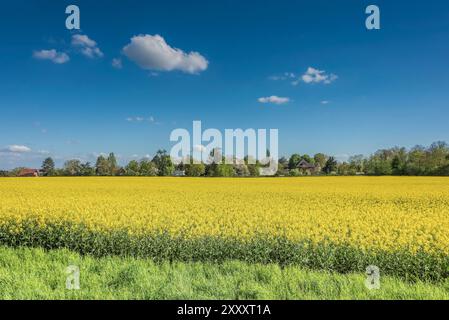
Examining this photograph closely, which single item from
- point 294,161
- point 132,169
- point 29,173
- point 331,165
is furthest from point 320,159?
point 29,173

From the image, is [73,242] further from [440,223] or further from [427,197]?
[427,197]

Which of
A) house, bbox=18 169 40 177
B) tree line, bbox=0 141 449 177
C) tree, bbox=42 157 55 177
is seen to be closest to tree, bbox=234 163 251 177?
tree line, bbox=0 141 449 177

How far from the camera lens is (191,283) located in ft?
20.9

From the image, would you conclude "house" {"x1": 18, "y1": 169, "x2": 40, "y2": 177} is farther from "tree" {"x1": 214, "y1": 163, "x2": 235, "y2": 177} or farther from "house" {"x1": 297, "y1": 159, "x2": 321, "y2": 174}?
"house" {"x1": 297, "y1": 159, "x2": 321, "y2": 174}

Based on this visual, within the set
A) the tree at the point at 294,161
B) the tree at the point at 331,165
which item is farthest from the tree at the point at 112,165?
the tree at the point at 331,165

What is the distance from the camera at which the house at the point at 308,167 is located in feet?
224

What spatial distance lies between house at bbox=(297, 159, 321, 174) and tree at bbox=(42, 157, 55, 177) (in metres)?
45.4

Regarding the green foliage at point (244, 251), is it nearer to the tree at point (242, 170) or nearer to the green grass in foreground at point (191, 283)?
the green grass in foreground at point (191, 283)

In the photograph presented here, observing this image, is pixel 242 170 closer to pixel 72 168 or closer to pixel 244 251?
pixel 72 168

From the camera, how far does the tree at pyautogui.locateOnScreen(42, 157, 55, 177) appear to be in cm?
5844

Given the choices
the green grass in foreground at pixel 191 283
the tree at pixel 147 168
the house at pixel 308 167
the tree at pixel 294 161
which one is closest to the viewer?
the green grass in foreground at pixel 191 283

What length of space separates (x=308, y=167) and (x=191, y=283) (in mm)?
66164

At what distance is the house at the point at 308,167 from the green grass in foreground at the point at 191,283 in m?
61.0
